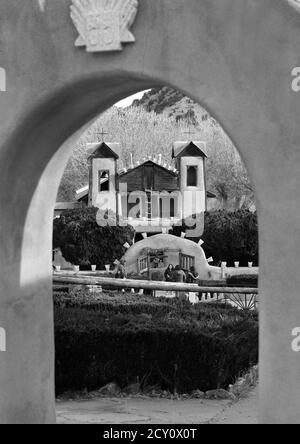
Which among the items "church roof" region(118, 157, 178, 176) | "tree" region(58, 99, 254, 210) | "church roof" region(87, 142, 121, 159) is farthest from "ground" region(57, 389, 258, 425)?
"tree" region(58, 99, 254, 210)

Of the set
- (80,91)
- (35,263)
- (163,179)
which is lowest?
(35,263)

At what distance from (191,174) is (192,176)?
0.57 feet

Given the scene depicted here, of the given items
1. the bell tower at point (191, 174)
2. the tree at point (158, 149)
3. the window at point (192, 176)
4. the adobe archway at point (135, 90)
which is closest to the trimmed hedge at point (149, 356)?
the adobe archway at point (135, 90)

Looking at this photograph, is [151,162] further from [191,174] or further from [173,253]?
[173,253]

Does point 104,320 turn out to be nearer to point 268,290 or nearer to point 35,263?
point 35,263

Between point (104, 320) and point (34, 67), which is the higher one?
point (34, 67)

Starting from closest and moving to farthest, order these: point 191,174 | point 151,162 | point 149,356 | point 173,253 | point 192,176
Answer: point 149,356, point 173,253, point 191,174, point 192,176, point 151,162

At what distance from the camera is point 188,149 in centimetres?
4634

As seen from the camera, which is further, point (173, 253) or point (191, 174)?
point (191, 174)

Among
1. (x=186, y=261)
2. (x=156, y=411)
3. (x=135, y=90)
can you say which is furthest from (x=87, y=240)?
(x=135, y=90)

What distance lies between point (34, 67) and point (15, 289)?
1.81m

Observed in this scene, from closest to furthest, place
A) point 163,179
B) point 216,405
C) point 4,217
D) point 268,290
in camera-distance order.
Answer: point 268,290 → point 4,217 → point 216,405 → point 163,179
